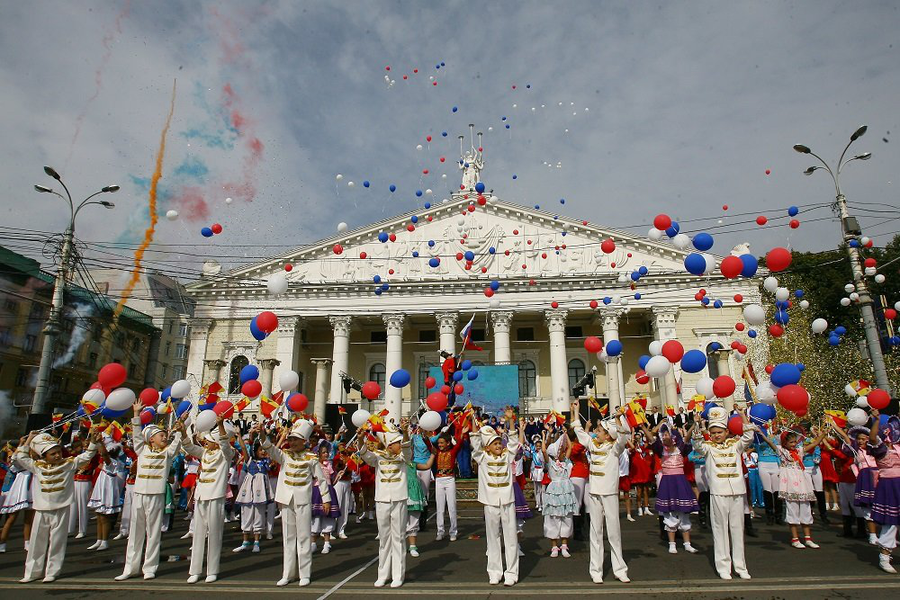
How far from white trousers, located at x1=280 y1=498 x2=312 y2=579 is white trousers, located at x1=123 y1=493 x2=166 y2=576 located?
6.29 feet

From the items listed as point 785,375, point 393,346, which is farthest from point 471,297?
point 785,375

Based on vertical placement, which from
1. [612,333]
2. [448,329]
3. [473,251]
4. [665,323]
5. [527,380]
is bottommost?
[527,380]

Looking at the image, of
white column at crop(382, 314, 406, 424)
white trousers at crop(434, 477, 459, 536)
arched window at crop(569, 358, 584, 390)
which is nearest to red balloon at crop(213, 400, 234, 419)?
white trousers at crop(434, 477, 459, 536)

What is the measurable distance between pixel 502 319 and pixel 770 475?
22825mm

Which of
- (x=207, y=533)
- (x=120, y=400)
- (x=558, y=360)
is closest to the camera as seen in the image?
(x=207, y=533)

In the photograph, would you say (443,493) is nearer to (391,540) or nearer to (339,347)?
(391,540)

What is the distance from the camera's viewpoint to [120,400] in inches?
342

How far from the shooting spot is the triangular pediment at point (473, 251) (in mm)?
34594

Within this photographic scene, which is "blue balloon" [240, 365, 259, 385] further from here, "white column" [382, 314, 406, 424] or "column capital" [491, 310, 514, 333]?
"column capital" [491, 310, 514, 333]

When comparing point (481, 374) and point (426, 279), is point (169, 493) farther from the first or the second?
point (426, 279)

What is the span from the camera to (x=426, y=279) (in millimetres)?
34438

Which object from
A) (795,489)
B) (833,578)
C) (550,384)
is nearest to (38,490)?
(833,578)

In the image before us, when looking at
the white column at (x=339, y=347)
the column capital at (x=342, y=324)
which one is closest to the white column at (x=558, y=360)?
the column capital at (x=342, y=324)

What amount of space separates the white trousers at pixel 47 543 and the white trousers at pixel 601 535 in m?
7.24
